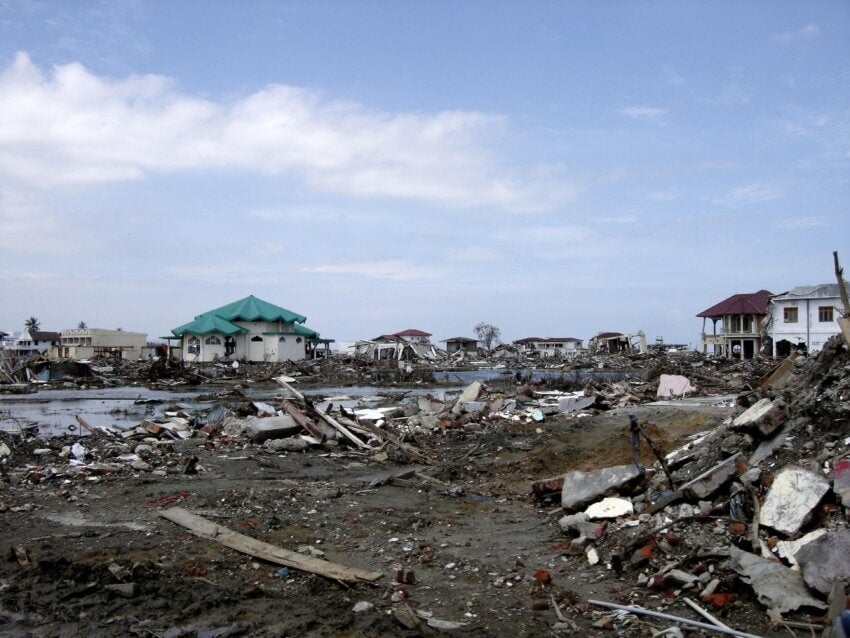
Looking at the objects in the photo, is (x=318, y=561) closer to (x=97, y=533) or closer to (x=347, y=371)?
(x=97, y=533)

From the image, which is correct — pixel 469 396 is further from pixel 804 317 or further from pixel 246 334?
pixel 246 334

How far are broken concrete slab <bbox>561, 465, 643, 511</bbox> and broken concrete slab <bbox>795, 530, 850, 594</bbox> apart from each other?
8.02 feet

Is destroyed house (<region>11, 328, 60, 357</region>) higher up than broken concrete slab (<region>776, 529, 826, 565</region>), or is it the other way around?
destroyed house (<region>11, 328, 60, 357</region>)

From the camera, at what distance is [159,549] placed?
648cm

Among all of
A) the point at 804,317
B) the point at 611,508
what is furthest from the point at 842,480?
the point at 804,317

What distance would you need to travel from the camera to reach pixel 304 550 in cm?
644

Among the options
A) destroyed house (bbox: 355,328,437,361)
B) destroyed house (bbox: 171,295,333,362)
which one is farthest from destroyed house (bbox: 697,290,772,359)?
destroyed house (bbox: 171,295,333,362)

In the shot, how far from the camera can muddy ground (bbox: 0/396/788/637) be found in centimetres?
488

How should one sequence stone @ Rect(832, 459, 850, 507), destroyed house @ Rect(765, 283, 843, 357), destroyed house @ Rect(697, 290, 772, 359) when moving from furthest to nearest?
destroyed house @ Rect(697, 290, 772, 359) → destroyed house @ Rect(765, 283, 843, 357) → stone @ Rect(832, 459, 850, 507)

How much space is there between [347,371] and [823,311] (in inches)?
1148

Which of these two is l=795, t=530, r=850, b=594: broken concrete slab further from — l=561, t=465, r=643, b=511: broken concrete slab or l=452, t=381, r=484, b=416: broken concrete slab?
l=452, t=381, r=484, b=416: broken concrete slab

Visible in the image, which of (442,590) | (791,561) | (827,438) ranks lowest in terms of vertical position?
(442,590)

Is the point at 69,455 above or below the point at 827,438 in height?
below

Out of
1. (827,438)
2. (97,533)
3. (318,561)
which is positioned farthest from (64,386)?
(827,438)
